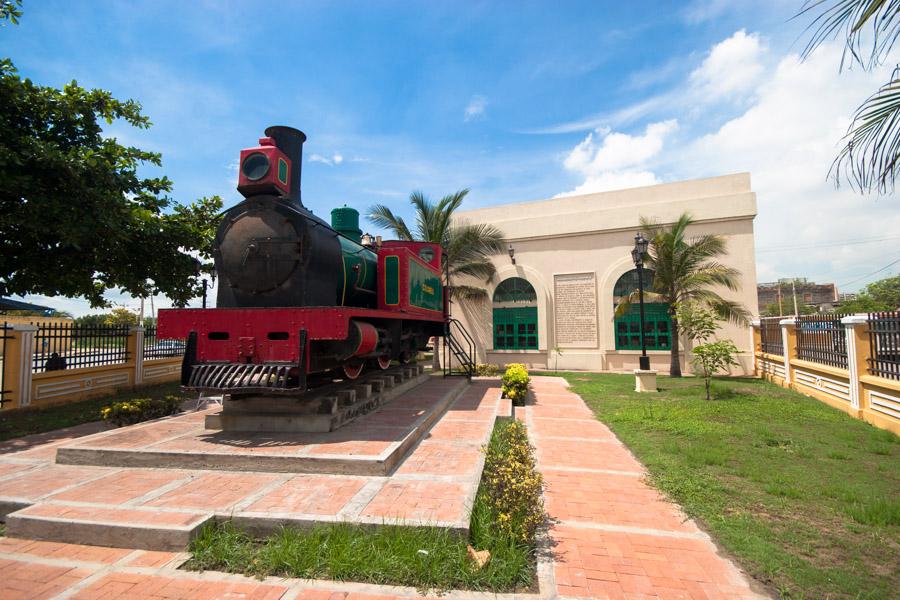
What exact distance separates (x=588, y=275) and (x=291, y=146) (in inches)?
521

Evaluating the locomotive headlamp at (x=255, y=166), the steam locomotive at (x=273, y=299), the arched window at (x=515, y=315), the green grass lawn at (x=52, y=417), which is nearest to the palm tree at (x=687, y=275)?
the arched window at (x=515, y=315)

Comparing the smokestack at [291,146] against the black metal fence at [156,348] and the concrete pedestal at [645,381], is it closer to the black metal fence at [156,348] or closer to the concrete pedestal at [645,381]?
the black metal fence at [156,348]

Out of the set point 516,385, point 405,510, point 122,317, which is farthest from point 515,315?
point 122,317

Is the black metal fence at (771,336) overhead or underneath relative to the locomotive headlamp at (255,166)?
underneath

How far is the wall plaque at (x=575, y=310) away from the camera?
16.9 meters

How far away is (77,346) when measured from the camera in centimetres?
996

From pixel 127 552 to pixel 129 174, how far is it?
28.0ft

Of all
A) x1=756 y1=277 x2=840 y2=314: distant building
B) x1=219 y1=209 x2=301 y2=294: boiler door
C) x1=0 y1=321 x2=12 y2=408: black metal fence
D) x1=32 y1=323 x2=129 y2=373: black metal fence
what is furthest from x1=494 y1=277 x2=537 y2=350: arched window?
x1=756 y1=277 x2=840 y2=314: distant building

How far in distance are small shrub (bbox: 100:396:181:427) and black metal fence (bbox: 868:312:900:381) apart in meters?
11.8

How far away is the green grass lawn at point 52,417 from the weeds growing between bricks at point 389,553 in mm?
6073

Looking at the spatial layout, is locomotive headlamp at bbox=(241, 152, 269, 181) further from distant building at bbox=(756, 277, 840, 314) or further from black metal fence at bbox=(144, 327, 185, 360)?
distant building at bbox=(756, 277, 840, 314)

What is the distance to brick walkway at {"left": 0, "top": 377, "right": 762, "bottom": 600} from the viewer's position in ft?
8.87

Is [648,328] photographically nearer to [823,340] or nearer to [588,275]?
[588,275]

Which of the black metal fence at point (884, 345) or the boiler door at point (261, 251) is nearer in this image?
the boiler door at point (261, 251)
